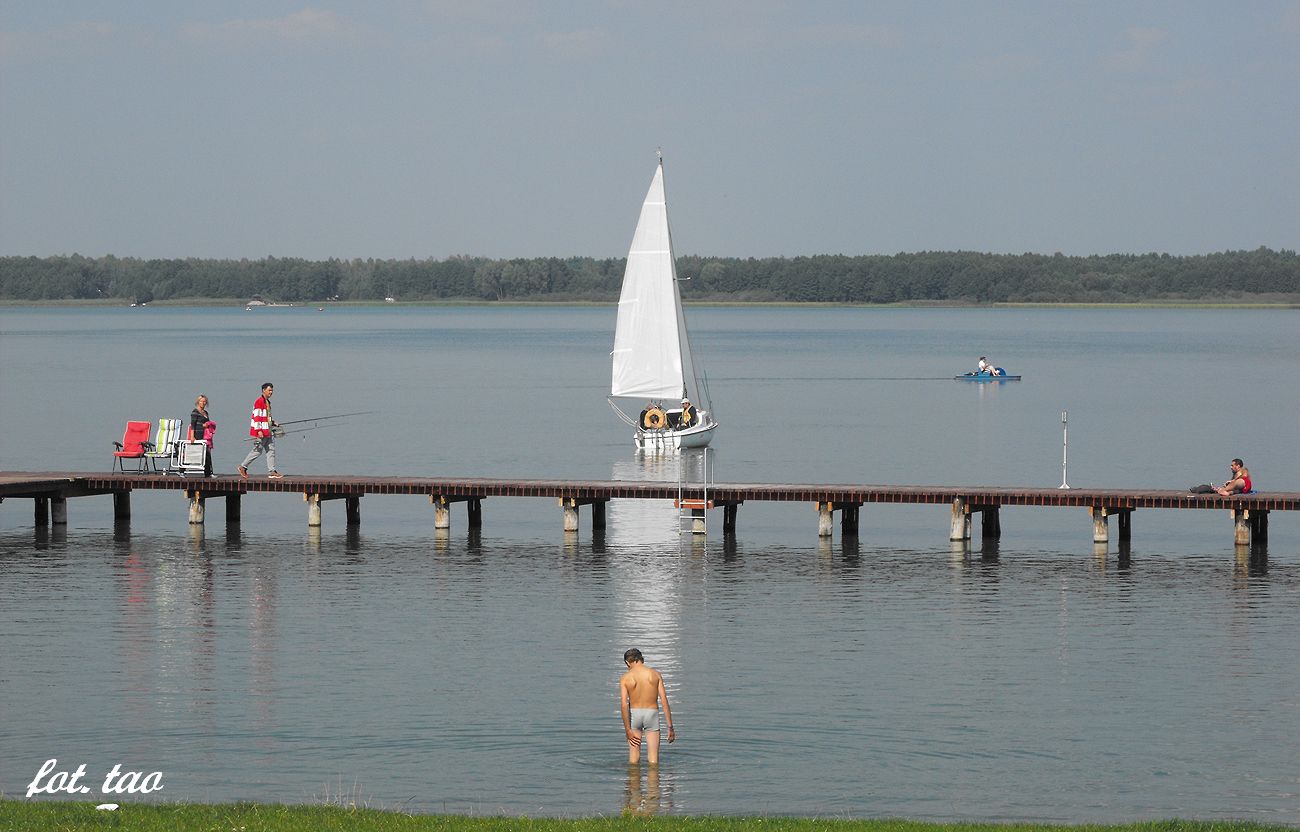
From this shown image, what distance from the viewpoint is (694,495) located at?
126ft

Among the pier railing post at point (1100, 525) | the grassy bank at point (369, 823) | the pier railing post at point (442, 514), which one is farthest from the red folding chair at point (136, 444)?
the grassy bank at point (369, 823)

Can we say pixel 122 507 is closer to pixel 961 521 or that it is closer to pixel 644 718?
pixel 961 521

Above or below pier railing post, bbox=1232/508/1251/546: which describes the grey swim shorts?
above

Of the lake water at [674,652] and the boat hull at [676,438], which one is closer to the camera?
the lake water at [674,652]

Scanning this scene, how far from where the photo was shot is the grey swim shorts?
19.6m

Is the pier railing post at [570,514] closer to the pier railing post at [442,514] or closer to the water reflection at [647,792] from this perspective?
the pier railing post at [442,514]

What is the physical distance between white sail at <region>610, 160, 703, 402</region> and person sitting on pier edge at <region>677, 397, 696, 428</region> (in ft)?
2.39

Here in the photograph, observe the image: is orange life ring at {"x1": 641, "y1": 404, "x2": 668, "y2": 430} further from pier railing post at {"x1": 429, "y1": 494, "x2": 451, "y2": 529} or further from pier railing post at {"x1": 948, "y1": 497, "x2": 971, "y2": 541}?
pier railing post at {"x1": 948, "y1": 497, "x2": 971, "y2": 541}

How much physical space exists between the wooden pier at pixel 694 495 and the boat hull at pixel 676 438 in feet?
59.1

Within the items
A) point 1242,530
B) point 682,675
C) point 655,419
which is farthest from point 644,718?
point 655,419

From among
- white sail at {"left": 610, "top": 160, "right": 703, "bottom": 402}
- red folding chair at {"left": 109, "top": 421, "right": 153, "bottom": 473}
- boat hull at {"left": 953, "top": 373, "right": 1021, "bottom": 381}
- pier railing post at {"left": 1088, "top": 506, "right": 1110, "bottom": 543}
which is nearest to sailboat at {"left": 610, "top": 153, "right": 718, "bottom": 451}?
white sail at {"left": 610, "top": 160, "right": 703, "bottom": 402}

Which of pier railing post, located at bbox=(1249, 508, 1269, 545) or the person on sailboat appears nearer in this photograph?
pier railing post, located at bbox=(1249, 508, 1269, 545)

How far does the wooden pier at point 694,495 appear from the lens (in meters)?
36.7

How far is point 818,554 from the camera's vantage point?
38.0 meters
